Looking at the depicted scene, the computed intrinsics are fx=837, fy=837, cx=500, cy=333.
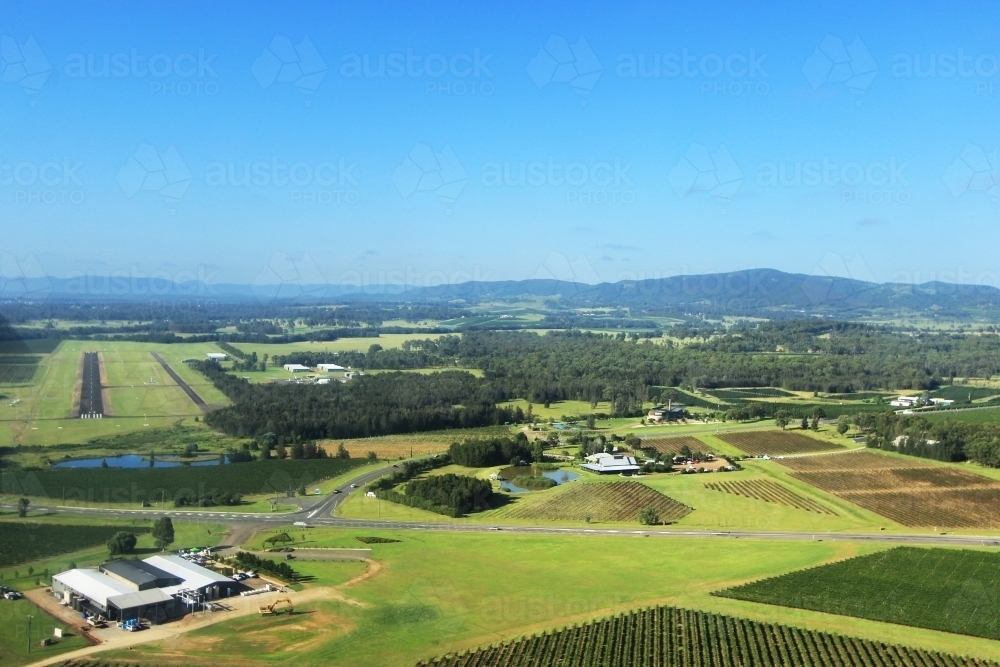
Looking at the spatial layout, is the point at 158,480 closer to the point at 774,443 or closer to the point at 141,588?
the point at 141,588

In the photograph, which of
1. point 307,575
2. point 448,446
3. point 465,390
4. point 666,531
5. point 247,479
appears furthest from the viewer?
point 465,390

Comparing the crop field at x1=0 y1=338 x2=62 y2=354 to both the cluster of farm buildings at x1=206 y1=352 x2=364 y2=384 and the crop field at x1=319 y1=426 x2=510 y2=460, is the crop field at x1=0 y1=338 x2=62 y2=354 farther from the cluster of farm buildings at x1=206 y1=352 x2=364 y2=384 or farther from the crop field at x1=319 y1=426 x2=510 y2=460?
the crop field at x1=319 y1=426 x2=510 y2=460

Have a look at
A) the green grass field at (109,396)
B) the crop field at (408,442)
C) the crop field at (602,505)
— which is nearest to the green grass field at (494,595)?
the crop field at (602,505)

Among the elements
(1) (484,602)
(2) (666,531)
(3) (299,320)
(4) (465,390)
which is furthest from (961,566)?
(3) (299,320)

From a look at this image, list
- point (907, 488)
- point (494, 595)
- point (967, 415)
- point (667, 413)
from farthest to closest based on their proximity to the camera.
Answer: point (667, 413), point (967, 415), point (907, 488), point (494, 595)

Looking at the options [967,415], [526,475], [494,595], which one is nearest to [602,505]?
[526,475]

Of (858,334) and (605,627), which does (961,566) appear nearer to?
(605,627)

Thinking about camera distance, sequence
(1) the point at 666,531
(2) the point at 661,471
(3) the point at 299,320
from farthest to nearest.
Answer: (3) the point at 299,320 → (2) the point at 661,471 → (1) the point at 666,531
